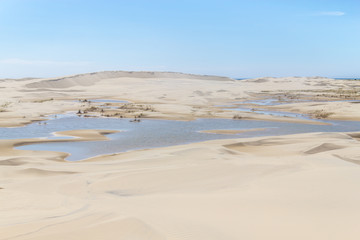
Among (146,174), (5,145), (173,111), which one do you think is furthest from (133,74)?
(146,174)

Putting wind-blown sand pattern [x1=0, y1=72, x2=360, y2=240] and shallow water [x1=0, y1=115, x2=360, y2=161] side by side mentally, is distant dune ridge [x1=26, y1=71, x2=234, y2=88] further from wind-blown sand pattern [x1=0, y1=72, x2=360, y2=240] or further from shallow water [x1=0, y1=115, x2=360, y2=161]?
wind-blown sand pattern [x1=0, y1=72, x2=360, y2=240]

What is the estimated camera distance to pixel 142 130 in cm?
1769

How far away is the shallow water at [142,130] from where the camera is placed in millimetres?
13394

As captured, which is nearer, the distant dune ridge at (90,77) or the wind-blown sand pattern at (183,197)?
the wind-blown sand pattern at (183,197)

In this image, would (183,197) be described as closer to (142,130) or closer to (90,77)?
(142,130)

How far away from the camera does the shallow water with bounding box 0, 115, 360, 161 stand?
43.9 feet

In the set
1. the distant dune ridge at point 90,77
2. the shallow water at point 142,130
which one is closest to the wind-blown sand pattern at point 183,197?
the shallow water at point 142,130

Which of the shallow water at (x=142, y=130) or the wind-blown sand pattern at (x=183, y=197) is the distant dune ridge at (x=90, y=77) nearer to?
the shallow water at (x=142, y=130)

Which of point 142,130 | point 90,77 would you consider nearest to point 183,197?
point 142,130

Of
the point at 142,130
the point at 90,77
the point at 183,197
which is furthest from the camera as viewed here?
the point at 90,77

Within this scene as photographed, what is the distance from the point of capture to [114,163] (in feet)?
31.9

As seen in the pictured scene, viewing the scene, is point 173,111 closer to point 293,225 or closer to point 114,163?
point 114,163

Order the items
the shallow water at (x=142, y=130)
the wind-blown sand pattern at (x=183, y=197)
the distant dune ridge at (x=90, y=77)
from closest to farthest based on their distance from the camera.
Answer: the wind-blown sand pattern at (x=183, y=197) < the shallow water at (x=142, y=130) < the distant dune ridge at (x=90, y=77)

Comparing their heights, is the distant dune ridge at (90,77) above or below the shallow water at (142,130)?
above
